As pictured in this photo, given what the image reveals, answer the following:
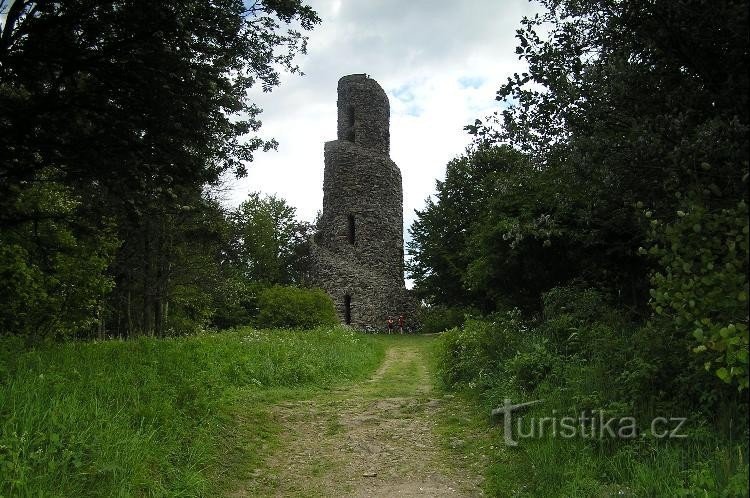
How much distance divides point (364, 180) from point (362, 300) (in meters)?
6.05

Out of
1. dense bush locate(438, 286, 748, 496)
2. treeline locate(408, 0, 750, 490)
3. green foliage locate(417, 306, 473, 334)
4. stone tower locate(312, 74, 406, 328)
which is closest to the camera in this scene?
treeline locate(408, 0, 750, 490)

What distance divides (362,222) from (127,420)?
22.3 m

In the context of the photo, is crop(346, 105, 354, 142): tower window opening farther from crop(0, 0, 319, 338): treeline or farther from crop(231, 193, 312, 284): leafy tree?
crop(0, 0, 319, 338): treeline

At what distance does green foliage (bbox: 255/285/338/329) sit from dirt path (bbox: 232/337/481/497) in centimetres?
1120

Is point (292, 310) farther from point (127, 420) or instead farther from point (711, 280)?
point (711, 280)

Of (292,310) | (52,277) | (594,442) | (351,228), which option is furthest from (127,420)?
(351,228)

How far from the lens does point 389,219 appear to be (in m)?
28.3

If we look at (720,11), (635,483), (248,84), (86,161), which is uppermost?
(248,84)

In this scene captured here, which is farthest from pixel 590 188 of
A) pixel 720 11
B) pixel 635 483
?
pixel 635 483

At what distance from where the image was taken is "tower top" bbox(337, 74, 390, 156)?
28781 millimetres

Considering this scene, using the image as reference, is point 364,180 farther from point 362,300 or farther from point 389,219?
point 362,300

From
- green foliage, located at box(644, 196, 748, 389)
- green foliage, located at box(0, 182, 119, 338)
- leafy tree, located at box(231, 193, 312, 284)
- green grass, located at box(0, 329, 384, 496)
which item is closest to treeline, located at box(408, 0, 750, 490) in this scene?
green foliage, located at box(644, 196, 748, 389)

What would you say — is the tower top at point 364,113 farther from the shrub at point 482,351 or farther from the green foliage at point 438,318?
the shrub at point 482,351

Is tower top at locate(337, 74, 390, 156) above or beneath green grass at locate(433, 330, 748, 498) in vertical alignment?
above
